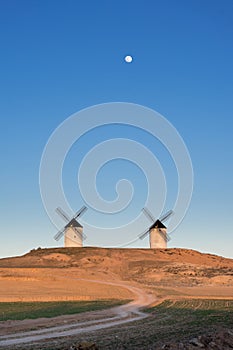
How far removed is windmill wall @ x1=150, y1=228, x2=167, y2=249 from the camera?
10269 cm

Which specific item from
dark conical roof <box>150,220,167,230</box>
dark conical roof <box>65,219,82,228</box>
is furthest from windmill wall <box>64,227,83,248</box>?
dark conical roof <box>150,220,167,230</box>

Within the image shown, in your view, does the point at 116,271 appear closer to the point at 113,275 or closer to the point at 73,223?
the point at 113,275

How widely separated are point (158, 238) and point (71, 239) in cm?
1690

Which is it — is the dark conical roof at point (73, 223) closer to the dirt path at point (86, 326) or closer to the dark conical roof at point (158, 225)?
the dark conical roof at point (158, 225)

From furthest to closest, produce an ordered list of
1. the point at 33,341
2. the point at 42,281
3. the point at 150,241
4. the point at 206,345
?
1. the point at 150,241
2. the point at 42,281
3. the point at 33,341
4. the point at 206,345

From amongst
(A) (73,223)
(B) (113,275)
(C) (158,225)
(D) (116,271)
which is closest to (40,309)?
(B) (113,275)

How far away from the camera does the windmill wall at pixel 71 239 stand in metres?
103

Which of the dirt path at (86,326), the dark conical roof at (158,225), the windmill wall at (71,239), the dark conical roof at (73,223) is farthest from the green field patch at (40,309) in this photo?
the dark conical roof at (158,225)

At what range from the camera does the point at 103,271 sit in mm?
82375

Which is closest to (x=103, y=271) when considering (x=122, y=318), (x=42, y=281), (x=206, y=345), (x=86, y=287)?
(x=42, y=281)

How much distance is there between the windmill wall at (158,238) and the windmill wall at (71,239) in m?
13.9

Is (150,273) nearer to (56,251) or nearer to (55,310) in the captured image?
(56,251)

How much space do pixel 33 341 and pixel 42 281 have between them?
4788 centimetres

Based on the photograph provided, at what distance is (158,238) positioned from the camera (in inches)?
4063
